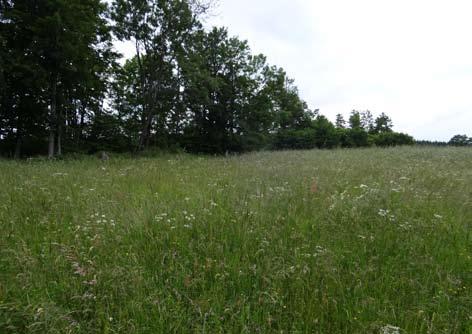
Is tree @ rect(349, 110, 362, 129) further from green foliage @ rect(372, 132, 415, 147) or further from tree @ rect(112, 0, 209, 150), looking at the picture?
tree @ rect(112, 0, 209, 150)

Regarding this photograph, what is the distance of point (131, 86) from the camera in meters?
31.1

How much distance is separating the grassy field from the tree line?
559 inches

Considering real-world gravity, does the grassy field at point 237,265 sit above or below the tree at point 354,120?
below

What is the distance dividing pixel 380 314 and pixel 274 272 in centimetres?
91

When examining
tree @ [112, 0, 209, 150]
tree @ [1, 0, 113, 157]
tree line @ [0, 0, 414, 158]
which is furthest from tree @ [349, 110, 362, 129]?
tree @ [1, 0, 113, 157]

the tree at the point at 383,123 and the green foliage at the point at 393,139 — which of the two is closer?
the green foliage at the point at 393,139

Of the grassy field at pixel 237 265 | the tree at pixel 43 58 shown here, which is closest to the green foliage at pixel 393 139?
the tree at pixel 43 58

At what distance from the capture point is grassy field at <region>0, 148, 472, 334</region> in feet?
6.77

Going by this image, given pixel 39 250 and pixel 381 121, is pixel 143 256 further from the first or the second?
pixel 381 121

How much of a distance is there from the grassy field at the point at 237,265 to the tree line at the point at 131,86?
559 inches

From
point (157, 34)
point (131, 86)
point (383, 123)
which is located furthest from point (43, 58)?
point (383, 123)

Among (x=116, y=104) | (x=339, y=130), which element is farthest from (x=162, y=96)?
(x=339, y=130)

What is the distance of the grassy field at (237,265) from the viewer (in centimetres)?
206

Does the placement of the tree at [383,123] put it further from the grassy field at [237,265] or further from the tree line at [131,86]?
the grassy field at [237,265]
